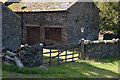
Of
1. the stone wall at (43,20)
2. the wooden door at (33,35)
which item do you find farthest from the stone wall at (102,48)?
the wooden door at (33,35)

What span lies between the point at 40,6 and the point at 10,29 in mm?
7473

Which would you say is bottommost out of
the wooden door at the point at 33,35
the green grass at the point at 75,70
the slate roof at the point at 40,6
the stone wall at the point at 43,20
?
the green grass at the point at 75,70

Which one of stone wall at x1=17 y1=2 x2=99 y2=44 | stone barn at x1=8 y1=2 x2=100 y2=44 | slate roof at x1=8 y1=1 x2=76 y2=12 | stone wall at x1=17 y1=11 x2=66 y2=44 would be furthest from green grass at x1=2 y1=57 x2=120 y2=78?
slate roof at x1=8 y1=1 x2=76 y2=12

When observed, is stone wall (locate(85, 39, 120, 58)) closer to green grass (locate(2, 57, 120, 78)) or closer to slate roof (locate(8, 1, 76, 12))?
green grass (locate(2, 57, 120, 78))

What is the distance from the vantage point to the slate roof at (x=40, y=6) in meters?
18.4

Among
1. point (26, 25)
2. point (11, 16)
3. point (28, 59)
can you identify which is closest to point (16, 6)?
point (26, 25)

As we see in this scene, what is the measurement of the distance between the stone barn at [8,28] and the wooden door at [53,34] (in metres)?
5.72

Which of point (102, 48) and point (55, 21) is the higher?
point (55, 21)

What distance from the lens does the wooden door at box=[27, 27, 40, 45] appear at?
2028cm

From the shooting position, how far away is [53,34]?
63.5 feet

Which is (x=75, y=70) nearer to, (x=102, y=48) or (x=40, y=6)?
(x=102, y=48)

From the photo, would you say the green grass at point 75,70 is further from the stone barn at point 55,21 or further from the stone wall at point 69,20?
the stone barn at point 55,21

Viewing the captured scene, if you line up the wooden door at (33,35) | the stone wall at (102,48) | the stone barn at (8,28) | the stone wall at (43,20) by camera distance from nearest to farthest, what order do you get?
the stone barn at (8,28)
the stone wall at (102,48)
the stone wall at (43,20)
the wooden door at (33,35)

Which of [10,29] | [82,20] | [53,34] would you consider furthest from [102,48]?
[10,29]
